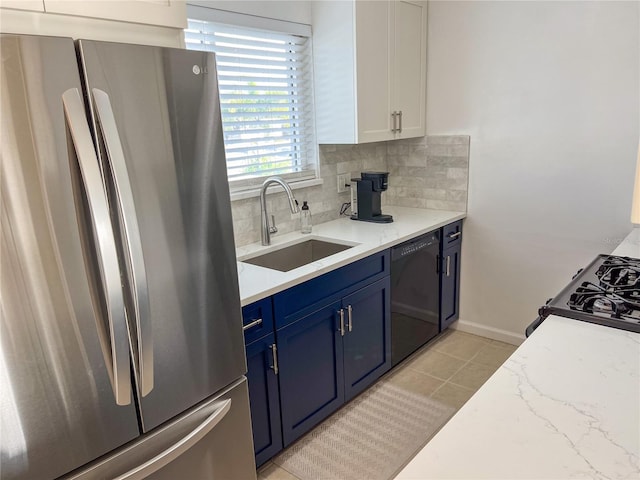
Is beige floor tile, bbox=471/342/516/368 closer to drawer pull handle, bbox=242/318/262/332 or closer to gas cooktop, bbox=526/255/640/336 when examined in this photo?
gas cooktop, bbox=526/255/640/336

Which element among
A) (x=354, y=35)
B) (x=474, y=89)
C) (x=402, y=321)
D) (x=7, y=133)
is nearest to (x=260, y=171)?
(x=354, y=35)

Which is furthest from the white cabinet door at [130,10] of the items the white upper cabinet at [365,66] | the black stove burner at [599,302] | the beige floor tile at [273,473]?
the beige floor tile at [273,473]

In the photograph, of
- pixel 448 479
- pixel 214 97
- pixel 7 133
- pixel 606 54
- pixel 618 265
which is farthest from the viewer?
pixel 606 54

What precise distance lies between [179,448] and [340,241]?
1456mm

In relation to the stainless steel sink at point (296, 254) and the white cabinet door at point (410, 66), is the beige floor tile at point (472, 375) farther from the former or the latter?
the white cabinet door at point (410, 66)

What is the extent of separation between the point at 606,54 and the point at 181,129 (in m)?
2.36

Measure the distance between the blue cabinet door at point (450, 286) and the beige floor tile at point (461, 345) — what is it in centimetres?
10

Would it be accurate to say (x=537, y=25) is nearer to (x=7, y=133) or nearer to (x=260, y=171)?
(x=260, y=171)

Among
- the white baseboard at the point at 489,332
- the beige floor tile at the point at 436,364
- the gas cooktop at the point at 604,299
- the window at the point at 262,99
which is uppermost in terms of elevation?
the window at the point at 262,99

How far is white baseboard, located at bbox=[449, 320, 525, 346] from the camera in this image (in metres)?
3.14

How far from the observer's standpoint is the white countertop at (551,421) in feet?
2.86

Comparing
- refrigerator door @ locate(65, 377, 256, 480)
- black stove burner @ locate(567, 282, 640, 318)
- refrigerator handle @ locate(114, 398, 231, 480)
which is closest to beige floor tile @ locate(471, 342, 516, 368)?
black stove burner @ locate(567, 282, 640, 318)

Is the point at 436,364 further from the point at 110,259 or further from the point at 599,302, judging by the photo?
the point at 110,259

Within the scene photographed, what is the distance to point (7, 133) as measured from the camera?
3.17 feet
